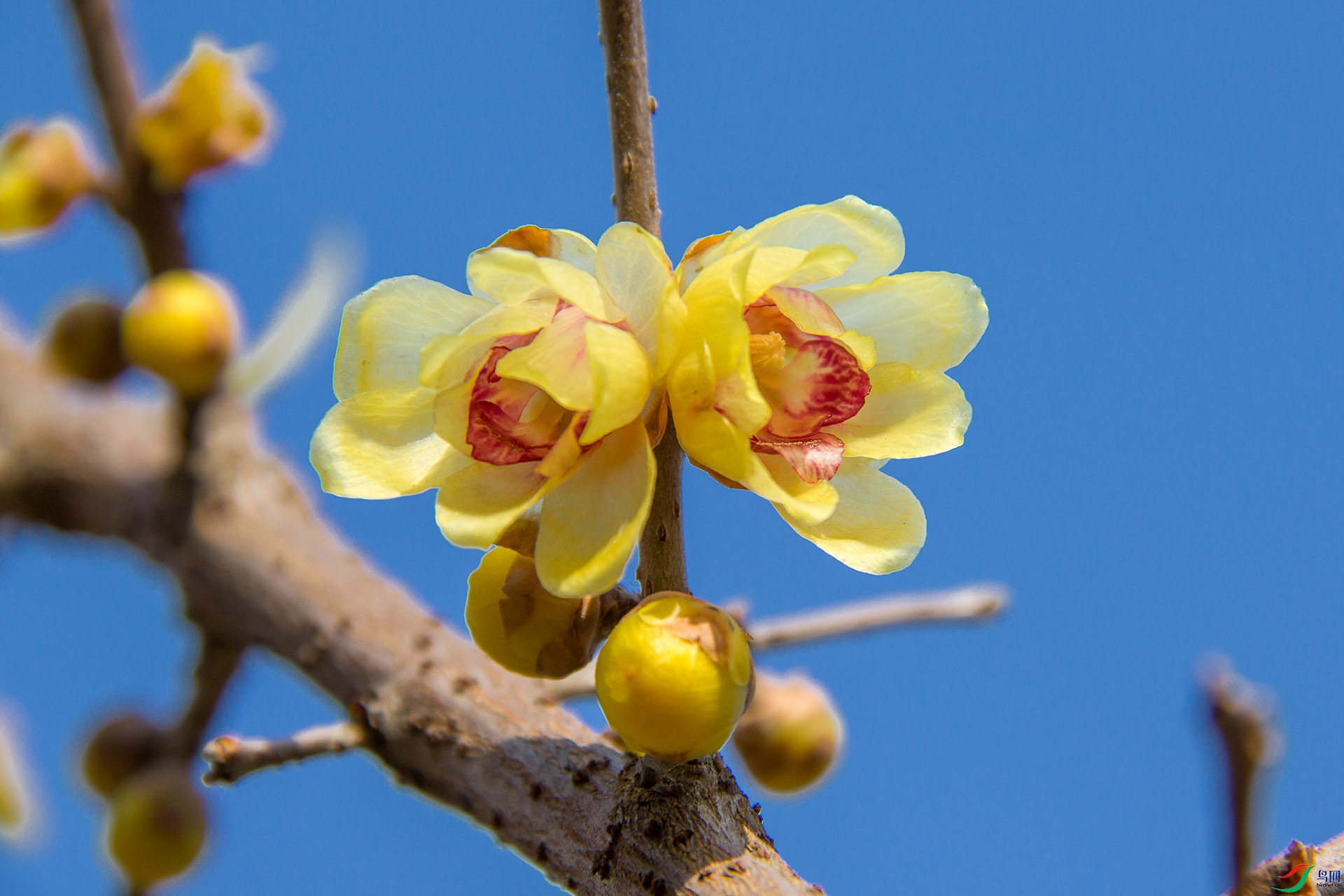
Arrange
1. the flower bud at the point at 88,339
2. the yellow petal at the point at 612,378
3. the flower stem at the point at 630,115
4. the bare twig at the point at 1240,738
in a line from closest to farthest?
the bare twig at the point at 1240,738 → the yellow petal at the point at 612,378 → the flower stem at the point at 630,115 → the flower bud at the point at 88,339

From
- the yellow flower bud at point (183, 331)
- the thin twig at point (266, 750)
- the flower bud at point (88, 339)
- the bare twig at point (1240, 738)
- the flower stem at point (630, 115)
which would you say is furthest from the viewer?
the flower bud at point (88, 339)

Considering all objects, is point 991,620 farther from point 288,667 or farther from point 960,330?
point 288,667

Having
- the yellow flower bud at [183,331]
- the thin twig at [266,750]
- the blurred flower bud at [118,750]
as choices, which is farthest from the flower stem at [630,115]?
the blurred flower bud at [118,750]

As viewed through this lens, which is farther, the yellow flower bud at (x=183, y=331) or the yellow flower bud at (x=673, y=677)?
Answer: the yellow flower bud at (x=183, y=331)

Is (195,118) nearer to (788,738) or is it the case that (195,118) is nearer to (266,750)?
(266,750)

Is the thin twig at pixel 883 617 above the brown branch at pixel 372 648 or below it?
above

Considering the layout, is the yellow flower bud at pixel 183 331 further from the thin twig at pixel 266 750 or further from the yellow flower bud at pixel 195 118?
the thin twig at pixel 266 750

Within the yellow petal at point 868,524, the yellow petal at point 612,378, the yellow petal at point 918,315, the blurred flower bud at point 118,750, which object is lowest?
the blurred flower bud at point 118,750

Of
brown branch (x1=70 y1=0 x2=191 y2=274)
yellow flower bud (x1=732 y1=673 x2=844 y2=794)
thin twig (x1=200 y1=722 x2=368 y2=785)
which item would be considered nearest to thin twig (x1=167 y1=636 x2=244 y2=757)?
thin twig (x1=200 y1=722 x2=368 y2=785)
